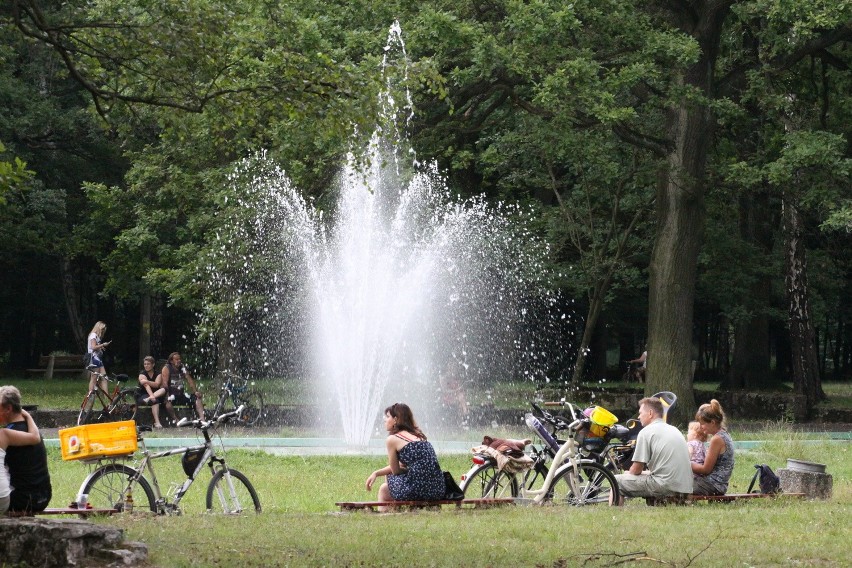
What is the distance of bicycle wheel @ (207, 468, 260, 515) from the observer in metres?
11.4

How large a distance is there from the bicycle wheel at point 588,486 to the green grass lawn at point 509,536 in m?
0.26

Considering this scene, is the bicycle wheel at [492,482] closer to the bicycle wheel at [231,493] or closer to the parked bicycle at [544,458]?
the parked bicycle at [544,458]

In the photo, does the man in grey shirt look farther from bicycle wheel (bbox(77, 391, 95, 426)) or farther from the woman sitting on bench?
bicycle wheel (bbox(77, 391, 95, 426))

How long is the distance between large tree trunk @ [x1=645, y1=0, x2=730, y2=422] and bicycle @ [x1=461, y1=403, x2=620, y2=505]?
11.2 meters

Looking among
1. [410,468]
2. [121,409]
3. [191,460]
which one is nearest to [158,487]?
[191,460]

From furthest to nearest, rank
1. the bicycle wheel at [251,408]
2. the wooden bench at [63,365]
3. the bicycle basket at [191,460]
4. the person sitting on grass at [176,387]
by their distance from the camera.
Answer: the wooden bench at [63,365]
the bicycle wheel at [251,408]
the person sitting on grass at [176,387]
the bicycle basket at [191,460]

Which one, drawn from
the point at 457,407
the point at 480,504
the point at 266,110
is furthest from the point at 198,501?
the point at 457,407

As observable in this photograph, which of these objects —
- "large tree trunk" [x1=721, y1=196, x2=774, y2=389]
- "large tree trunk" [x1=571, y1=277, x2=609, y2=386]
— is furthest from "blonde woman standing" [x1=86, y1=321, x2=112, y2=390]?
"large tree trunk" [x1=721, y1=196, x2=774, y2=389]

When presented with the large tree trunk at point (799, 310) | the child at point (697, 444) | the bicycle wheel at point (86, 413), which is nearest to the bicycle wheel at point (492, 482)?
the child at point (697, 444)

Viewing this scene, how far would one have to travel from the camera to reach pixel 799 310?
3120 centimetres

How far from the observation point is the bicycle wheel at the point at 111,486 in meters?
10.8

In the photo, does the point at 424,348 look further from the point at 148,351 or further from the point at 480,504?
the point at 148,351

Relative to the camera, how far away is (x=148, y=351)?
143ft

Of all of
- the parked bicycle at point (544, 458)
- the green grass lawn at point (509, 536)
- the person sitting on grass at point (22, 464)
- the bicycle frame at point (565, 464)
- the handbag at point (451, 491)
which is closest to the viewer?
the green grass lawn at point (509, 536)
